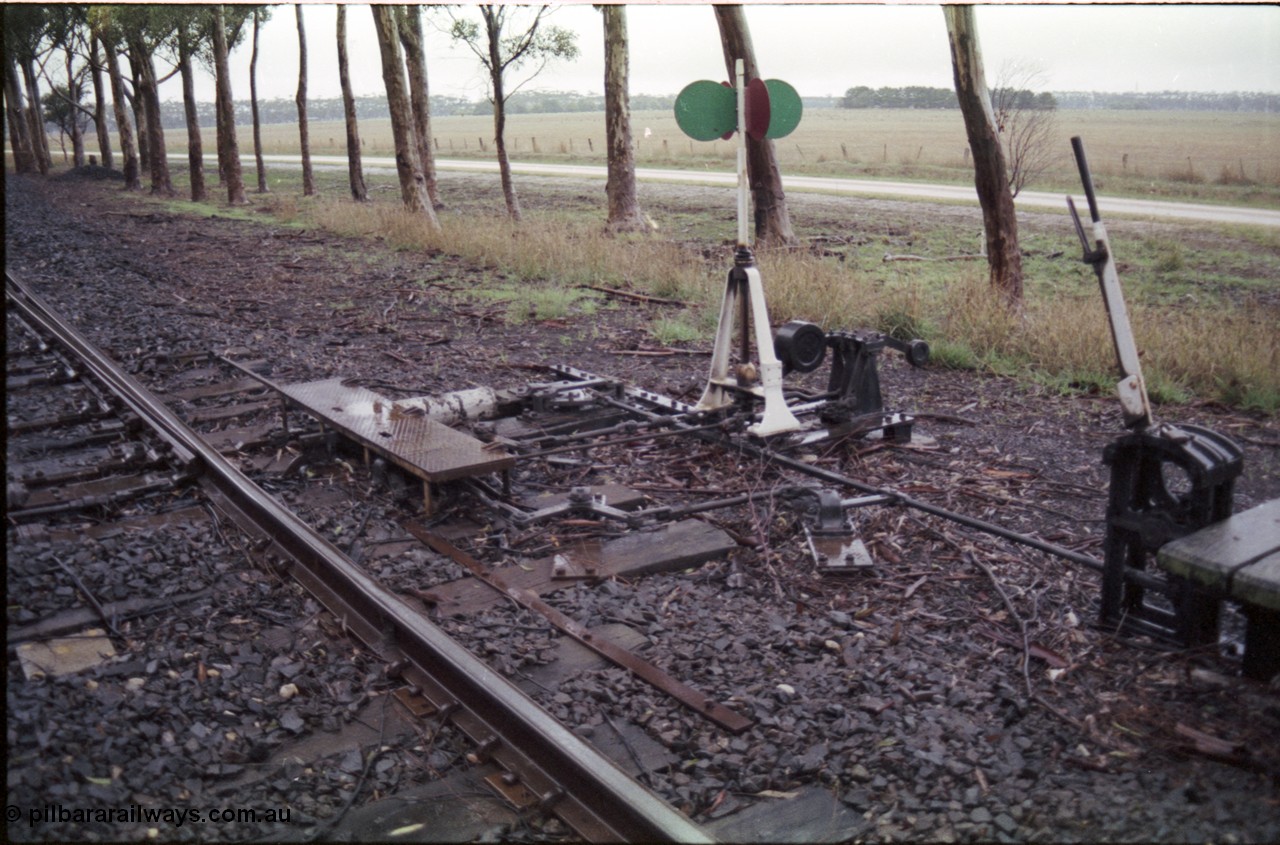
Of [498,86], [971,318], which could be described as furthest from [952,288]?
[498,86]

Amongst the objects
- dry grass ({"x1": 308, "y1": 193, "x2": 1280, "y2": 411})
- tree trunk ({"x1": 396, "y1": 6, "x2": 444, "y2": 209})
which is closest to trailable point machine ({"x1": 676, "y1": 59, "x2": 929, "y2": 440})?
dry grass ({"x1": 308, "y1": 193, "x2": 1280, "y2": 411})

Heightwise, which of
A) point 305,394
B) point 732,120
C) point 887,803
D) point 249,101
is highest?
point 249,101

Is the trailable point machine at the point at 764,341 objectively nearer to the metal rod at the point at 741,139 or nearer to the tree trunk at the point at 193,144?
the metal rod at the point at 741,139

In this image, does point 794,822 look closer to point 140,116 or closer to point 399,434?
point 399,434

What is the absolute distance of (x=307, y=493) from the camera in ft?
18.7

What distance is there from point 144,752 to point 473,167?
161 feet

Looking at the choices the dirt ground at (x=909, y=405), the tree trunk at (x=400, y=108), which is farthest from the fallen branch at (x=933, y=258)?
the tree trunk at (x=400, y=108)

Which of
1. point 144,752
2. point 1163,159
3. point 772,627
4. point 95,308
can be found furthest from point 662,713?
point 1163,159

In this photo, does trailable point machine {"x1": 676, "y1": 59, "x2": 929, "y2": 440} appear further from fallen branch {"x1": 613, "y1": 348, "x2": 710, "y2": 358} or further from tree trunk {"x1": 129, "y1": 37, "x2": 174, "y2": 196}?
tree trunk {"x1": 129, "y1": 37, "x2": 174, "y2": 196}

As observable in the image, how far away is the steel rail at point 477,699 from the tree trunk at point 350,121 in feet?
81.1

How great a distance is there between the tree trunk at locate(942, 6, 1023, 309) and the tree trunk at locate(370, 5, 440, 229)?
11380 millimetres

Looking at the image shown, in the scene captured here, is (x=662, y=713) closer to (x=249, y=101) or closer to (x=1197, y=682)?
(x=1197, y=682)

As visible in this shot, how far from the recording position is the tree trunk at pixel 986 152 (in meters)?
10.2

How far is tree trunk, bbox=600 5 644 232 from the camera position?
18.9m
